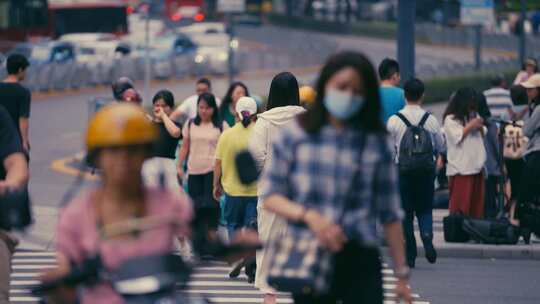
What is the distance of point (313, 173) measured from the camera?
6426 millimetres

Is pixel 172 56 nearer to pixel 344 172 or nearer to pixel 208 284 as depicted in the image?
pixel 208 284

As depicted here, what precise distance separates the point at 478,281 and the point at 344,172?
23.6ft

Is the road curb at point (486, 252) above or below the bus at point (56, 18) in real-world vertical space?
above

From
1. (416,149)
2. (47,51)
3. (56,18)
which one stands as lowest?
(56,18)

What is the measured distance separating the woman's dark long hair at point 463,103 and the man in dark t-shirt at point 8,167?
753cm

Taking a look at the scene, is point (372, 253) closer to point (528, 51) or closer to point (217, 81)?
point (217, 81)

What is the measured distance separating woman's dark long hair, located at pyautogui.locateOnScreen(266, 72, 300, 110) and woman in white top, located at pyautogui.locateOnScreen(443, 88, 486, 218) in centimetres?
443

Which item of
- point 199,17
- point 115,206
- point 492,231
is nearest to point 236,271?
point 492,231

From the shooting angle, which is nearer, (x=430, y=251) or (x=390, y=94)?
(x=390, y=94)

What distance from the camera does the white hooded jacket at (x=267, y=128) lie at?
10.9m

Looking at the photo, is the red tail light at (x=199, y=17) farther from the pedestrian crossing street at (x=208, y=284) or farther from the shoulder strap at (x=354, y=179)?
the shoulder strap at (x=354, y=179)

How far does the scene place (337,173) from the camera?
6.41 meters

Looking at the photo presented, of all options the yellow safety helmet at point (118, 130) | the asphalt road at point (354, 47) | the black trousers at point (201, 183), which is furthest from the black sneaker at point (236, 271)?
the asphalt road at point (354, 47)

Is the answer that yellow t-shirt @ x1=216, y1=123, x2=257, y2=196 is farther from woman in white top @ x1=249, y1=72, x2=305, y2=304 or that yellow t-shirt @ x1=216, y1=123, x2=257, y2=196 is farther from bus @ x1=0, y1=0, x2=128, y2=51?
bus @ x1=0, y1=0, x2=128, y2=51
